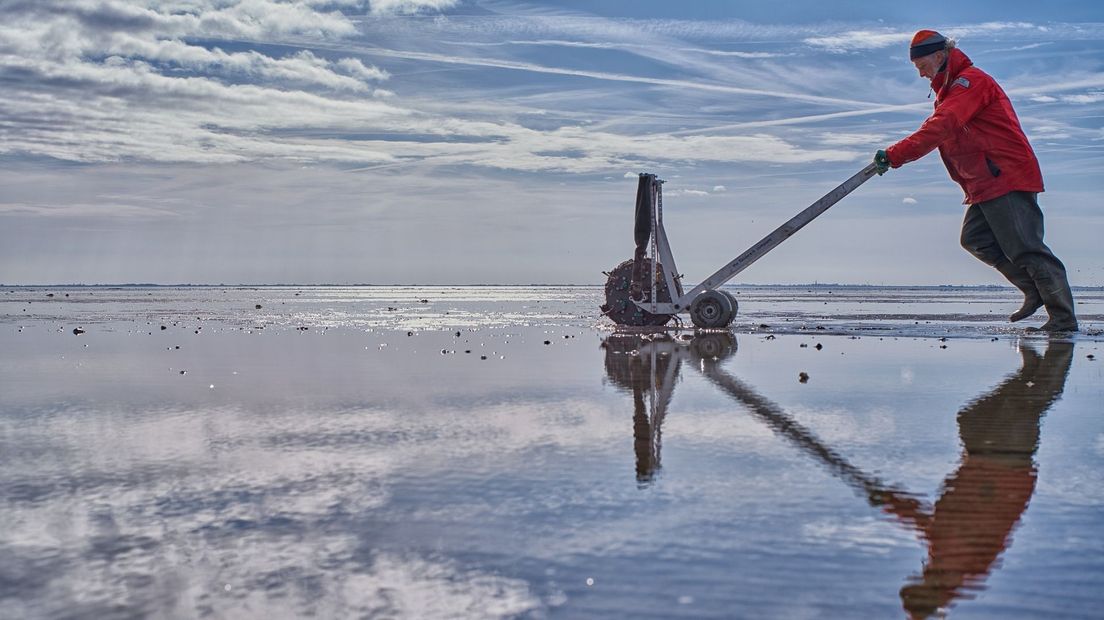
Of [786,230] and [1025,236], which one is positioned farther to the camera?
[786,230]

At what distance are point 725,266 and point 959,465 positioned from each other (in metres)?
14.4

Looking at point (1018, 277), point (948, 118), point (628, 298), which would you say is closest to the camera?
point (948, 118)

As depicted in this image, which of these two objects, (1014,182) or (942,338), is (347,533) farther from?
(942,338)

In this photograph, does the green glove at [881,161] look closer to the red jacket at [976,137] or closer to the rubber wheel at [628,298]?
the red jacket at [976,137]

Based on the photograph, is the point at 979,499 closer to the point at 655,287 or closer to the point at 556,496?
the point at 556,496

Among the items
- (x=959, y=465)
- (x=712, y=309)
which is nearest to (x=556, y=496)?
(x=959, y=465)

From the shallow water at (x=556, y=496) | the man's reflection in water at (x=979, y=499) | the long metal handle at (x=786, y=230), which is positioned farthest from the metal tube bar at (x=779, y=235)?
the man's reflection in water at (x=979, y=499)

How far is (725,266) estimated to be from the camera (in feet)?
65.7

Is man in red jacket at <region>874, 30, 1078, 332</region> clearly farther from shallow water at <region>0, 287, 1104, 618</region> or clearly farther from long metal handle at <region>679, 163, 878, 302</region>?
shallow water at <region>0, 287, 1104, 618</region>

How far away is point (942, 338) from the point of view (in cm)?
1755

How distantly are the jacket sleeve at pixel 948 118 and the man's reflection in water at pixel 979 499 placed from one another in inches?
260

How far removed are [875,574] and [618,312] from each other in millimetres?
19396

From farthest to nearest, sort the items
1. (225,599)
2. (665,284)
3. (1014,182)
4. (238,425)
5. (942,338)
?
1. (665,284)
2. (942,338)
3. (1014,182)
4. (238,425)
5. (225,599)

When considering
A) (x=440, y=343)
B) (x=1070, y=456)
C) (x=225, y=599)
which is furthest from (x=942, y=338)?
(x=225, y=599)
